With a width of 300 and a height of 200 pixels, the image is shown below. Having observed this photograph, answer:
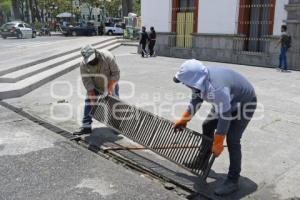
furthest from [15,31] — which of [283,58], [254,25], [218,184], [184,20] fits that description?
[218,184]

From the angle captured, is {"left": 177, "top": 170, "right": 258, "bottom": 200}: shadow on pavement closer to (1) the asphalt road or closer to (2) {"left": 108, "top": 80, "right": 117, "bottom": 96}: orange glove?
(1) the asphalt road

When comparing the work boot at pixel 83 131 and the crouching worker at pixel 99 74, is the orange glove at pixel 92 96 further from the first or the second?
the work boot at pixel 83 131

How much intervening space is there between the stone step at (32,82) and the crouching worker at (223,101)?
5.85 meters

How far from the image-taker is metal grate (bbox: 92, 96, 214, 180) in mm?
4176

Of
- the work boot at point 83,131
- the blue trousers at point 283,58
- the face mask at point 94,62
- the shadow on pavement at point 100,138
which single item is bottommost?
the shadow on pavement at point 100,138

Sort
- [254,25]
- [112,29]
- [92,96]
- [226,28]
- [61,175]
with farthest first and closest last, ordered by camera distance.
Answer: [112,29]
[226,28]
[254,25]
[92,96]
[61,175]

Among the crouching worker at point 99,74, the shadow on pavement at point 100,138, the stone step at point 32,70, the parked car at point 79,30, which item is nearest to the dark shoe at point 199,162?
the shadow on pavement at point 100,138

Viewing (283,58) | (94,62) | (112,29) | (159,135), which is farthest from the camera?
(112,29)

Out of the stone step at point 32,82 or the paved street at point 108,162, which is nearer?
the paved street at point 108,162

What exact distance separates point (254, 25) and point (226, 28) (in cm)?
120

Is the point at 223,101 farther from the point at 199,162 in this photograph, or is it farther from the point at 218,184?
the point at 218,184

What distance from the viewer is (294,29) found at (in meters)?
12.9

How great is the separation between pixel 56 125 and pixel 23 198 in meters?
2.70

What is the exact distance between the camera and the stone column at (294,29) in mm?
12750
